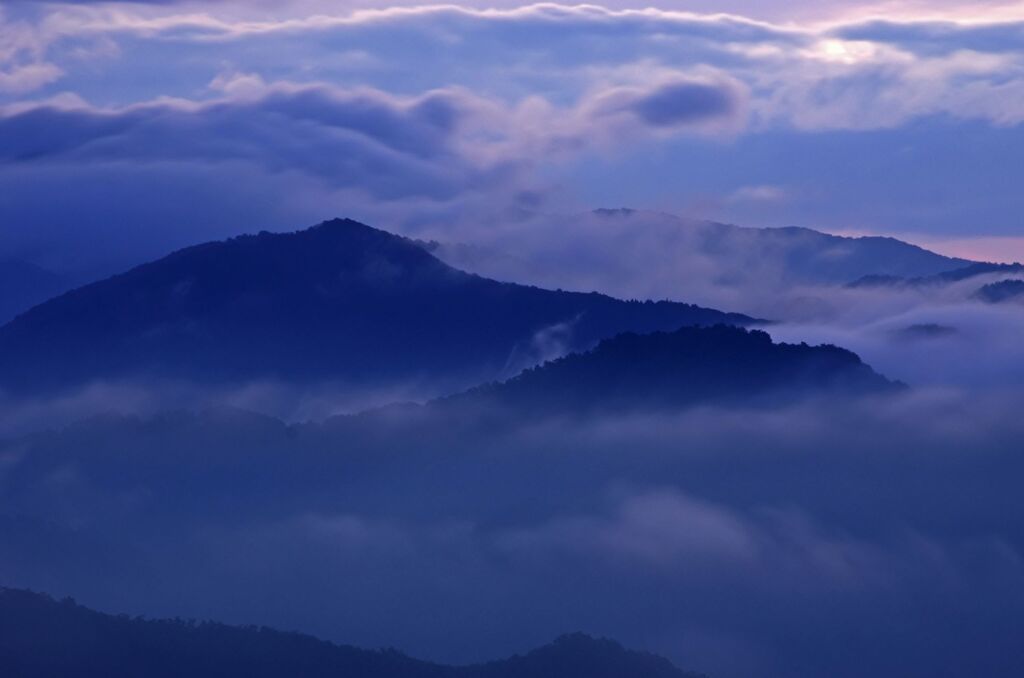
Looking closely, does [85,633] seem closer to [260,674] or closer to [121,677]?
[121,677]

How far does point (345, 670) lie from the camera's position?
654 feet

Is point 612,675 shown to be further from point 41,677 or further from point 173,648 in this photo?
point 41,677

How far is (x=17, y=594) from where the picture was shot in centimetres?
19362

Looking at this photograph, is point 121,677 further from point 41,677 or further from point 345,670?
point 345,670

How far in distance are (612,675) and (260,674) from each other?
45445mm

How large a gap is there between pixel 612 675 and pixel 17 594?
76969 mm

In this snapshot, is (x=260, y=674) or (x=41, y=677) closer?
(x=41, y=677)

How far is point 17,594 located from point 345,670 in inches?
1684

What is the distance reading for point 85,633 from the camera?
19025 cm

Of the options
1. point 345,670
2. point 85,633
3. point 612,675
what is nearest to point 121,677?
point 85,633

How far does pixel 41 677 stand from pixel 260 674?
26.8 metres

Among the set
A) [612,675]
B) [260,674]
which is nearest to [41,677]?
[260,674]

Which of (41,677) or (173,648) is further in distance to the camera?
(173,648)

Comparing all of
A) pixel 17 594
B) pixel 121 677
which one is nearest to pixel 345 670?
pixel 121 677
